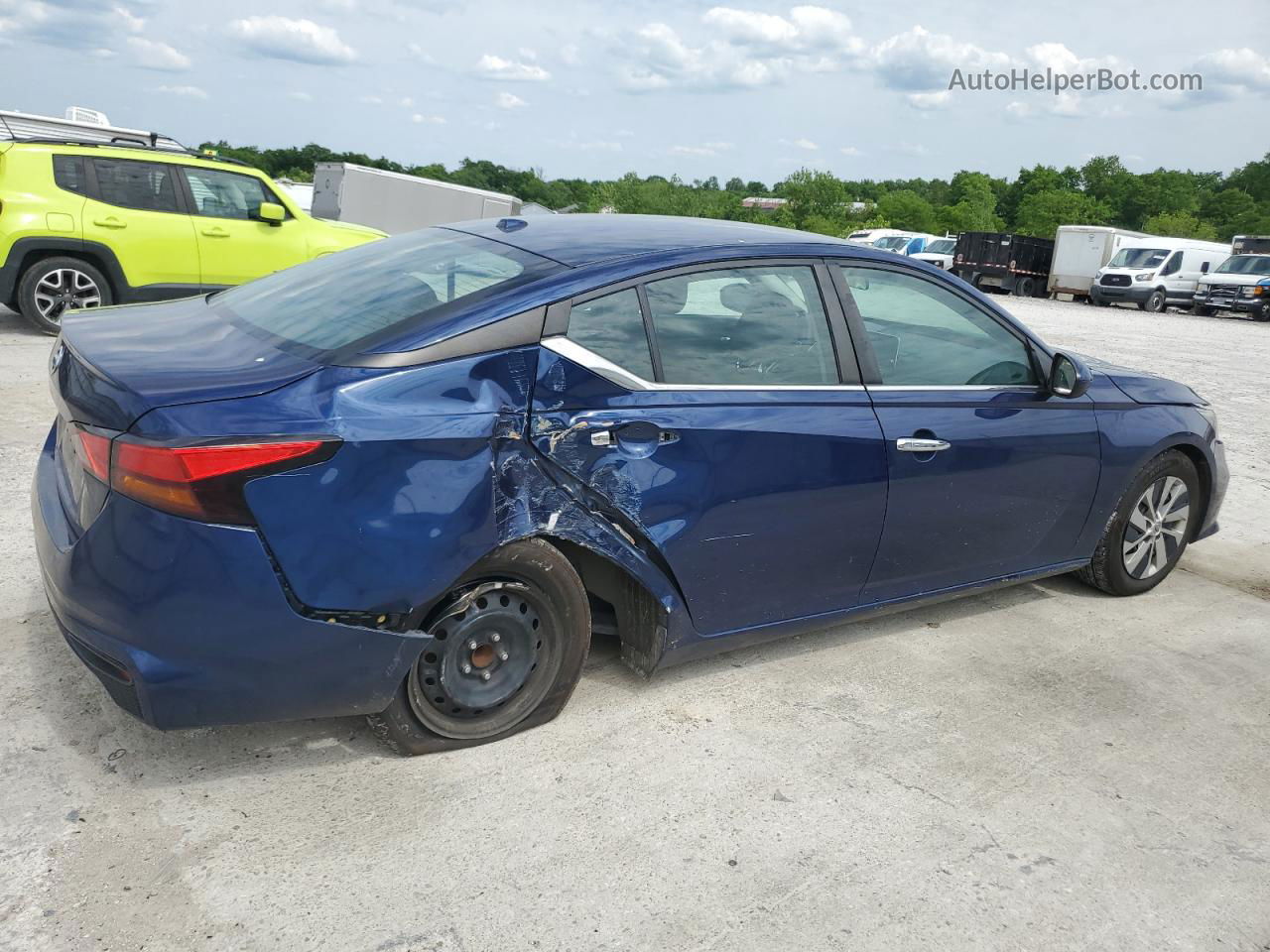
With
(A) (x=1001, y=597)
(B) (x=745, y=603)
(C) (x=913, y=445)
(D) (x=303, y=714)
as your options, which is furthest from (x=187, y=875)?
(A) (x=1001, y=597)

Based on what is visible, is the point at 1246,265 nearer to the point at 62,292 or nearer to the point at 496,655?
the point at 62,292

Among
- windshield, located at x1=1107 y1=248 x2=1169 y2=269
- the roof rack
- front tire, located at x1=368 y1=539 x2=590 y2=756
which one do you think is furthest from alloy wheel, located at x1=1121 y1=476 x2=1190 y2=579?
windshield, located at x1=1107 y1=248 x2=1169 y2=269

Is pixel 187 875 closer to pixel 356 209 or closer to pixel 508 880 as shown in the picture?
pixel 508 880

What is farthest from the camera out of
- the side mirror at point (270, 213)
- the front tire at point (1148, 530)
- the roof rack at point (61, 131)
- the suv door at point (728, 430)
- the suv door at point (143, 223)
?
the roof rack at point (61, 131)

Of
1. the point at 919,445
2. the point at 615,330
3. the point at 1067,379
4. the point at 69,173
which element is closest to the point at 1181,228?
the point at 69,173

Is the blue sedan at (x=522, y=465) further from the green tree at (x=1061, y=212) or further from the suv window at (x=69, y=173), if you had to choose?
the green tree at (x=1061, y=212)

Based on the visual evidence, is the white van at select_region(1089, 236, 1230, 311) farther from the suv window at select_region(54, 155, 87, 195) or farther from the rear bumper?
the rear bumper

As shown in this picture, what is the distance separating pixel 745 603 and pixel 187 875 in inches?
71.3

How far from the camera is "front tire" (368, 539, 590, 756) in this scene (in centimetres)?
302

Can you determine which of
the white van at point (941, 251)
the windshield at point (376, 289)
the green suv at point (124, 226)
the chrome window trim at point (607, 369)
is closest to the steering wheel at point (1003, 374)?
the chrome window trim at point (607, 369)

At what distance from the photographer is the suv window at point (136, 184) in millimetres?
9539

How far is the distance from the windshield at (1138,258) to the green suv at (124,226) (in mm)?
27784

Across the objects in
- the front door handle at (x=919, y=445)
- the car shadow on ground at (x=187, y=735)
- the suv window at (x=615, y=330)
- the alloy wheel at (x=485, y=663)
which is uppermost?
→ the suv window at (x=615, y=330)

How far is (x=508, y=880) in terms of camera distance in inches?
104
